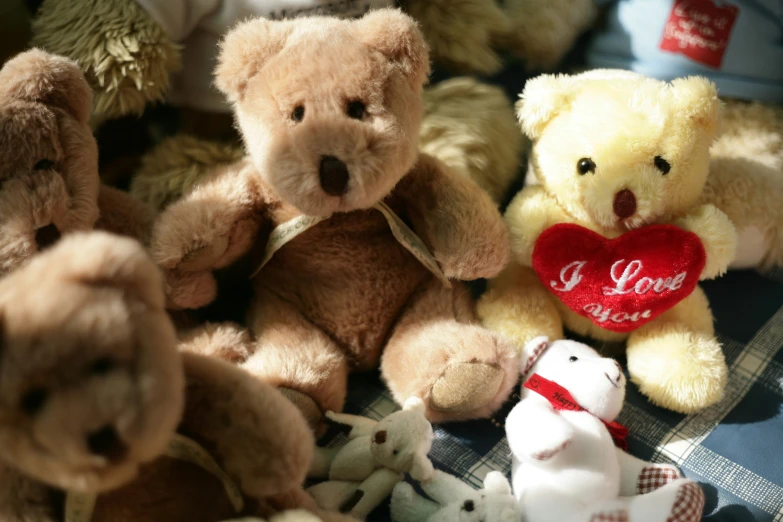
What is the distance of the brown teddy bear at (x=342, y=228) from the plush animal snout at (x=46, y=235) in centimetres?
11

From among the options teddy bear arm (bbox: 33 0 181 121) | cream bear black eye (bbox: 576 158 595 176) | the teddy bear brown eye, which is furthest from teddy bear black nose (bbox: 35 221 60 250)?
cream bear black eye (bbox: 576 158 595 176)

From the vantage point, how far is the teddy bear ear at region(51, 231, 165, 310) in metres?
0.47

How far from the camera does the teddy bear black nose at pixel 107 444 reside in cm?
45

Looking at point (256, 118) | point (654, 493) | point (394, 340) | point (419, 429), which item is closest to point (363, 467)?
point (419, 429)

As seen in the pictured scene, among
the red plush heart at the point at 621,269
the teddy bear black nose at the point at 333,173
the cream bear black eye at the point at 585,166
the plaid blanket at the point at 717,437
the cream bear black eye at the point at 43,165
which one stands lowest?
the plaid blanket at the point at 717,437

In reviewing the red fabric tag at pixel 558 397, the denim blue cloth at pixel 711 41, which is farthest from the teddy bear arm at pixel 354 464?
the denim blue cloth at pixel 711 41

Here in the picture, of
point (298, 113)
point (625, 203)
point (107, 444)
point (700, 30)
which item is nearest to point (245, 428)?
point (107, 444)

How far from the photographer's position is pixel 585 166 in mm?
903

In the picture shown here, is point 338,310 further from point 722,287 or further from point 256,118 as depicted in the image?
point 722,287

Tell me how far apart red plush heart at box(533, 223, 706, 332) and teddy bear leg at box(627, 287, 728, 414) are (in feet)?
0.10

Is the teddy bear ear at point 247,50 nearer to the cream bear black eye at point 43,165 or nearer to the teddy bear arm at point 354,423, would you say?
the cream bear black eye at point 43,165

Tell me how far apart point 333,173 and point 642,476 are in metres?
0.50

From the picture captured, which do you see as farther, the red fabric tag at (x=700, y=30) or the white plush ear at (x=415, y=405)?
the red fabric tag at (x=700, y=30)

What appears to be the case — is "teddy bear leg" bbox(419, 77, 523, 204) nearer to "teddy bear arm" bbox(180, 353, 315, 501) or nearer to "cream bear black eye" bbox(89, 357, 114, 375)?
"teddy bear arm" bbox(180, 353, 315, 501)
